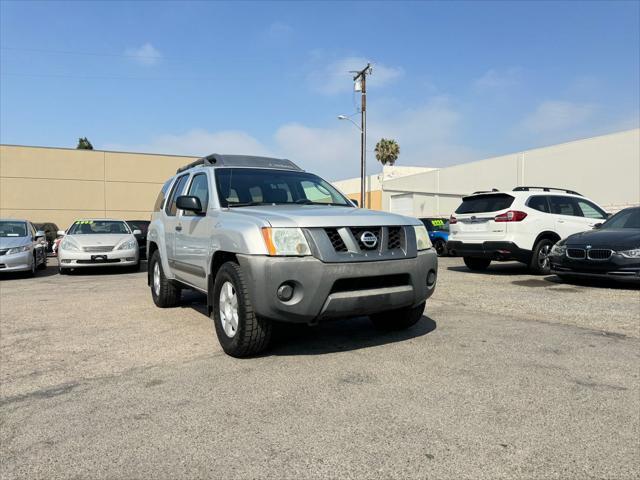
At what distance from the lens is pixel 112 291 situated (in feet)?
27.6

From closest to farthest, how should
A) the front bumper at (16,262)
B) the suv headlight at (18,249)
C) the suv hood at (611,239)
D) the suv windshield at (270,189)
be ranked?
the suv windshield at (270,189) < the suv hood at (611,239) < the front bumper at (16,262) < the suv headlight at (18,249)

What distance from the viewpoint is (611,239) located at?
780 centimetres

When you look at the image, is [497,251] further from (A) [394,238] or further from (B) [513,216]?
(A) [394,238]

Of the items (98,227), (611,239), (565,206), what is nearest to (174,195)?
(611,239)

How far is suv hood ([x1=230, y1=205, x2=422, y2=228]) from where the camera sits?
12.5ft

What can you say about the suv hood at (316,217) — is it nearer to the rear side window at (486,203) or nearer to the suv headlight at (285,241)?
the suv headlight at (285,241)

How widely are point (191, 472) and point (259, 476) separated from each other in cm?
34

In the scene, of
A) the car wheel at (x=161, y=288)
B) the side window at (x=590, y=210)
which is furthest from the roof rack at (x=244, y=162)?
the side window at (x=590, y=210)

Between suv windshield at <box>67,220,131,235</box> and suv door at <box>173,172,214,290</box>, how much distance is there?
7403mm

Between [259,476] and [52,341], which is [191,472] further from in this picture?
[52,341]

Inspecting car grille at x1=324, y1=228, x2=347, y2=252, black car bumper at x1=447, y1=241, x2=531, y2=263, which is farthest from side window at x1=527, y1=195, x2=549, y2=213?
car grille at x1=324, y1=228, x2=347, y2=252

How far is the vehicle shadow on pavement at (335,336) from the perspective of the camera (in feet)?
14.1

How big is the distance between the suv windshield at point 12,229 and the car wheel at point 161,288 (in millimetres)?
6412

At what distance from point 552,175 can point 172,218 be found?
23983mm
